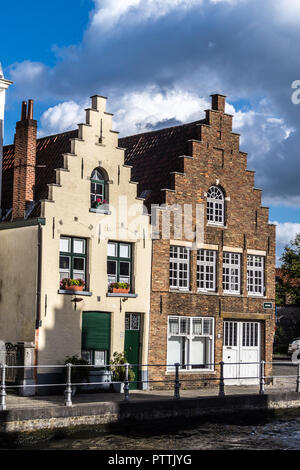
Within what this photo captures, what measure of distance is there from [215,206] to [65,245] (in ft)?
21.9

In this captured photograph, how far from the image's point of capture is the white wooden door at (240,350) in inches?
1208

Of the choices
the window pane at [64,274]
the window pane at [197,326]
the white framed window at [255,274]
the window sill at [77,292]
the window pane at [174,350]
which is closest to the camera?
the window sill at [77,292]

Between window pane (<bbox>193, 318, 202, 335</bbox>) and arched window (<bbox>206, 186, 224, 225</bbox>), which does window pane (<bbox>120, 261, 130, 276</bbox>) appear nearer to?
window pane (<bbox>193, 318, 202, 335</bbox>)

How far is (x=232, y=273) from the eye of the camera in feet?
102

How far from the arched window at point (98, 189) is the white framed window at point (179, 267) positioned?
125 inches

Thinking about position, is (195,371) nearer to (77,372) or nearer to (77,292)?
(77,292)

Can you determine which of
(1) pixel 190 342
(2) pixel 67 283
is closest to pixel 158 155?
(1) pixel 190 342

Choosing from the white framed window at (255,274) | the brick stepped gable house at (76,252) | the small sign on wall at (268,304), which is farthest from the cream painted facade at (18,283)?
the small sign on wall at (268,304)

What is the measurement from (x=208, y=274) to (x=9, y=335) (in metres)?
7.75

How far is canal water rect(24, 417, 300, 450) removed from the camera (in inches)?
786

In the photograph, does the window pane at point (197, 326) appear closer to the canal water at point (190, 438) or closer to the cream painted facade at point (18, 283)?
the canal water at point (190, 438)

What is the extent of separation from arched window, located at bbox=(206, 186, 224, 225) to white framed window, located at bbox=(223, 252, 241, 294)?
1286mm
